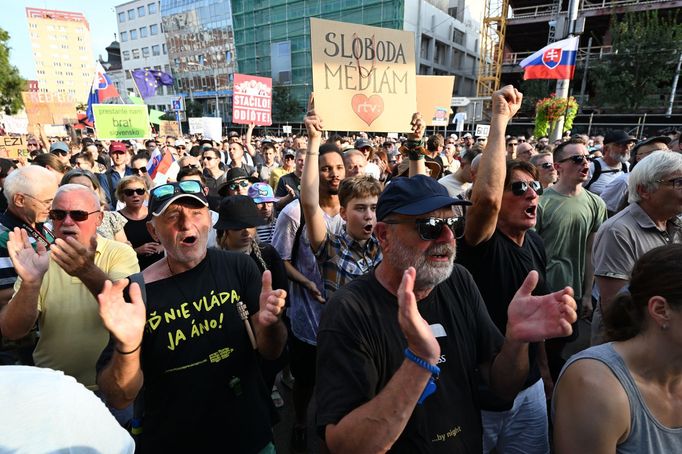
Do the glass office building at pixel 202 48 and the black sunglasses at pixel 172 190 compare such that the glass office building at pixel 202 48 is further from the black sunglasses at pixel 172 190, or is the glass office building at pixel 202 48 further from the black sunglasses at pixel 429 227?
the black sunglasses at pixel 429 227

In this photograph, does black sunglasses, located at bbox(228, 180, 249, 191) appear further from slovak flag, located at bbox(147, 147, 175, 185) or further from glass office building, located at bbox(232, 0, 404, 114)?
→ glass office building, located at bbox(232, 0, 404, 114)

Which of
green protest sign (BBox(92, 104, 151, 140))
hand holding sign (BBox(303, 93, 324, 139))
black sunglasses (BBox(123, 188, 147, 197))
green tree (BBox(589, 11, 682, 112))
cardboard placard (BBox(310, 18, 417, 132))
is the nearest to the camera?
hand holding sign (BBox(303, 93, 324, 139))

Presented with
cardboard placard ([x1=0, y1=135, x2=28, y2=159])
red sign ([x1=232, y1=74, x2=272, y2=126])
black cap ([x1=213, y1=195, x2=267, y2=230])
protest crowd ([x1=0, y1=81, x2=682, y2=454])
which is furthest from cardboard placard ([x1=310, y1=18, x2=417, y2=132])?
cardboard placard ([x1=0, y1=135, x2=28, y2=159])

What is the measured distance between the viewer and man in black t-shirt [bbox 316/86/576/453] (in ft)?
3.87

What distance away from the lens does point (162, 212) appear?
191 cm

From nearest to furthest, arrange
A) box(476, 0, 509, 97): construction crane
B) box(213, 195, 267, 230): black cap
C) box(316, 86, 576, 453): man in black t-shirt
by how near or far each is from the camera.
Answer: box(316, 86, 576, 453): man in black t-shirt < box(213, 195, 267, 230): black cap < box(476, 0, 509, 97): construction crane

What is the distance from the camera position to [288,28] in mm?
42531

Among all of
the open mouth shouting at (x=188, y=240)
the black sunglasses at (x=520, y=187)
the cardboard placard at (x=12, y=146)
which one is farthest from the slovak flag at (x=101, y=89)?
the black sunglasses at (x=520, y=187)

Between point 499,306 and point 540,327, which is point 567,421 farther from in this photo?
point 499,306

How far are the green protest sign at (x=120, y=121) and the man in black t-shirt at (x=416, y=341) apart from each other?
1017 cm

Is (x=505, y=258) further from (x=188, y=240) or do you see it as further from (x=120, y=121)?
(x=120, y=121)

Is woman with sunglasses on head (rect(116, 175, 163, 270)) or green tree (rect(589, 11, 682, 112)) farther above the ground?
green tree (rect(589, 11, 682, 112))

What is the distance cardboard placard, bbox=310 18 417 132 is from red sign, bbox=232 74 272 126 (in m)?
6.19

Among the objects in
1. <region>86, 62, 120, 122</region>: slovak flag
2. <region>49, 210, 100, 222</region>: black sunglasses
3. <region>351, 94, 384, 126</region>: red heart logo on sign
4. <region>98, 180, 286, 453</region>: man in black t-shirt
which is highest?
<region>86, 62, 120, 122</region>: slovak flag
